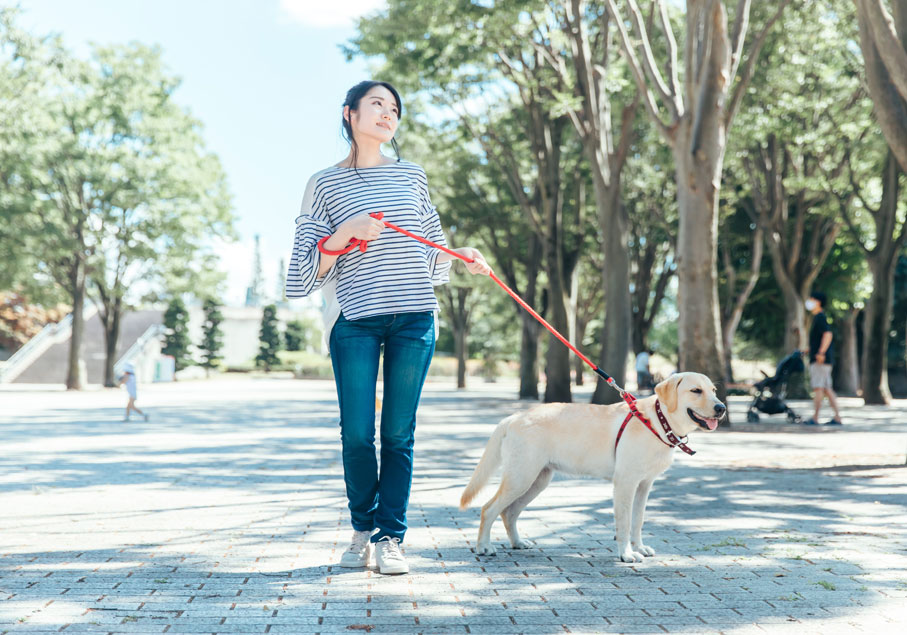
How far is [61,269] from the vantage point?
35219mm

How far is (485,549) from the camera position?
523 centimetres

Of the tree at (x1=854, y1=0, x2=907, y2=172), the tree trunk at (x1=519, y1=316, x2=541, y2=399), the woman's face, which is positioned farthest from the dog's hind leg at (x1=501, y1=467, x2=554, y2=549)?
the tree trunk at (x1=519, y1=316, x2=541, y2=399)

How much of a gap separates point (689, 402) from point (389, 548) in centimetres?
175

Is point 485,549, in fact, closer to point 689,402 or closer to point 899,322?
point 689,402

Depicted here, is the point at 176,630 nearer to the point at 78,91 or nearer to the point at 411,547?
the point at 411,547

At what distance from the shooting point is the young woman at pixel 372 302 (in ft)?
15.1

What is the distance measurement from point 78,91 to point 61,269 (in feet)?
22.4

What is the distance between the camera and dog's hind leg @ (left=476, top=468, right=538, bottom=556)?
507 cm

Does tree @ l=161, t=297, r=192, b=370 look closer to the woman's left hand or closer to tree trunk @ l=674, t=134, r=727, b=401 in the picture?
tree trunk @ l=674, t=134, r=727, b=401

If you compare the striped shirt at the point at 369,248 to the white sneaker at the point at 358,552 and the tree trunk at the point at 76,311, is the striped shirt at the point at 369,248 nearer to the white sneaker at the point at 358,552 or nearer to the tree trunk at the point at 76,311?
the white sneaker at the point at 358,552

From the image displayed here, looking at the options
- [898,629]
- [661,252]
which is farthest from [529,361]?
[898,629]

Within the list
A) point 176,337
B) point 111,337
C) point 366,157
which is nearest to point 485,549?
point 366,157

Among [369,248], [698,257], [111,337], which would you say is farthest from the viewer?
[111,337]

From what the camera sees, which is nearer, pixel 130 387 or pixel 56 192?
pixel 130 387
